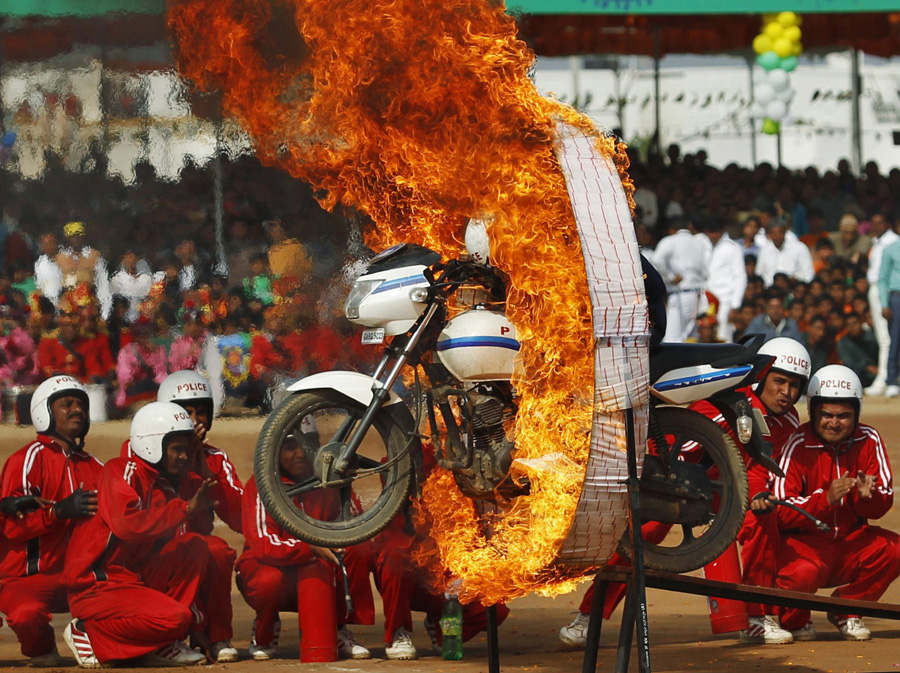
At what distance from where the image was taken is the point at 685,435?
268 inches

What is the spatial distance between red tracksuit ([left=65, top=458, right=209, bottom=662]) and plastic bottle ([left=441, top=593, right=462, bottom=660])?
4.61 ft

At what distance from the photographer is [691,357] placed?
21.8 ft

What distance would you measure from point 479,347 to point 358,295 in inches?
24.6

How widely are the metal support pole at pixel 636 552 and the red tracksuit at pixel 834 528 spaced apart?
2378 mm

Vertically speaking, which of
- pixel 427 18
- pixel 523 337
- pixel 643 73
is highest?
pixel 643 73

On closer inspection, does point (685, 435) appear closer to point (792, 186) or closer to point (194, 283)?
point (194, 283)

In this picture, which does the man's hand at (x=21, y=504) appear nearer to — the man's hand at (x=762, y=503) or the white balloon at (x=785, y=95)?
the man's hand at (x=762, y=503)

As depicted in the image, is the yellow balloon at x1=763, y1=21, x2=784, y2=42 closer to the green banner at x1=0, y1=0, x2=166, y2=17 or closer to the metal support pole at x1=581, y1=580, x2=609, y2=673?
the green banner at x1=0, y1=0, x2=166, y2=17

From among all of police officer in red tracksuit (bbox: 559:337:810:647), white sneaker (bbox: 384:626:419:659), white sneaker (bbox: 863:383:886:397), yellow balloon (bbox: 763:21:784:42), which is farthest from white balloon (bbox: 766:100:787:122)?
white sneaker (bbox: 384:626:419:659)

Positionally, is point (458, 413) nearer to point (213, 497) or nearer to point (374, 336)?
point (374, 336)

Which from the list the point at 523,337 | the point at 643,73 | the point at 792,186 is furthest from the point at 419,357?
the point at 643,73

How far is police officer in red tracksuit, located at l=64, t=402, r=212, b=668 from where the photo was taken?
8.06 metres

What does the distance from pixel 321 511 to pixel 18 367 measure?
4330 millimetres

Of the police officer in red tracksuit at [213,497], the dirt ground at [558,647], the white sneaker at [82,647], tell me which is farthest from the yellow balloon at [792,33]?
the white sneaker at [82,647]
